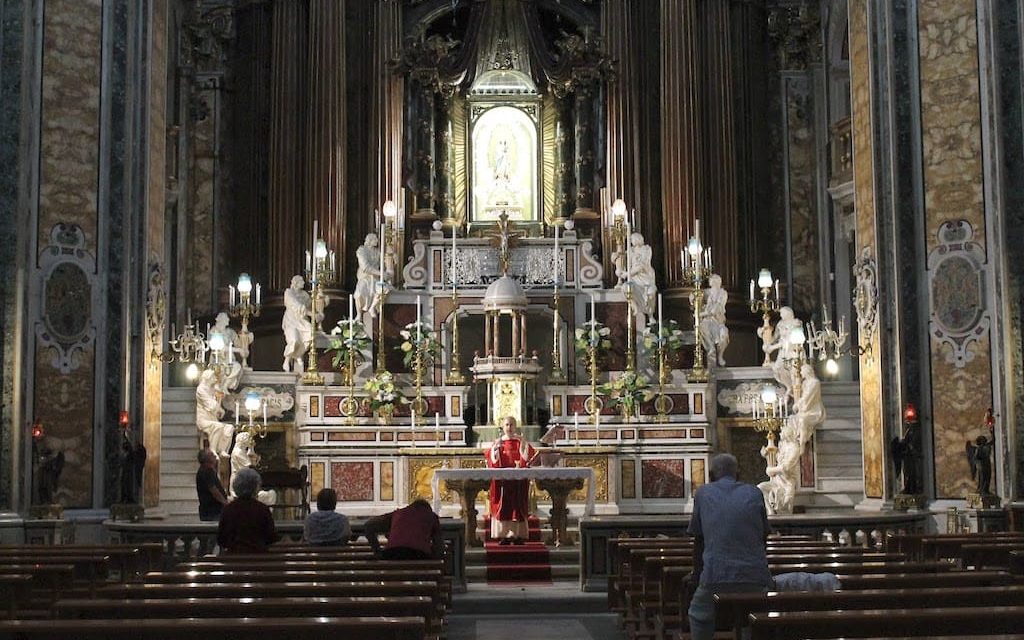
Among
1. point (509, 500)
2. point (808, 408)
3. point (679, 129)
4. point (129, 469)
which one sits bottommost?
point (509, 500)

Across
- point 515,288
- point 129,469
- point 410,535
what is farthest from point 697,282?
point 410,535

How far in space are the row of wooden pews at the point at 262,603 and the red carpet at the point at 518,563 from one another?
16.7 ft

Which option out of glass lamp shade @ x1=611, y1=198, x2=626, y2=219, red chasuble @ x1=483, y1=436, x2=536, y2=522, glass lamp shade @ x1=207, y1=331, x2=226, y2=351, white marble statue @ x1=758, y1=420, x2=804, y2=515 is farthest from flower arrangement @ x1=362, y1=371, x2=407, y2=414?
white marble statue @ x1=758, y1=420, x2=804, y2=515

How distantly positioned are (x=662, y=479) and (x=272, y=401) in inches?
222

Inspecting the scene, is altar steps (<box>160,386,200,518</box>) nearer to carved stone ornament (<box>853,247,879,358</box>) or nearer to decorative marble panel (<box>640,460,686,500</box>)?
decorative marble panel (<box>640,460,686,500</box>)

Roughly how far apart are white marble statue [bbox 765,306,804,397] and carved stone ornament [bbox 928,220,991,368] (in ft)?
10.0

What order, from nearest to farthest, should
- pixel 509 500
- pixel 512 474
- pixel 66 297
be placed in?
pixel 512 474 < pixel 66 297 < pixel 509 500

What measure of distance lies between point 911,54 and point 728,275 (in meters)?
6.78

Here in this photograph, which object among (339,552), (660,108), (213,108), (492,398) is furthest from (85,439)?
(660,108)

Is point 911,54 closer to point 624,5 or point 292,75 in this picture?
point 624,5

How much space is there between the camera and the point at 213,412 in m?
19.2

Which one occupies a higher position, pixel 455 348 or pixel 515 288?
pixel 515 288

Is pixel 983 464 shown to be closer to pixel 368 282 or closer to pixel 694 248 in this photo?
pixel 694 248

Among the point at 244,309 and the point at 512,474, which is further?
the point at 244,309
